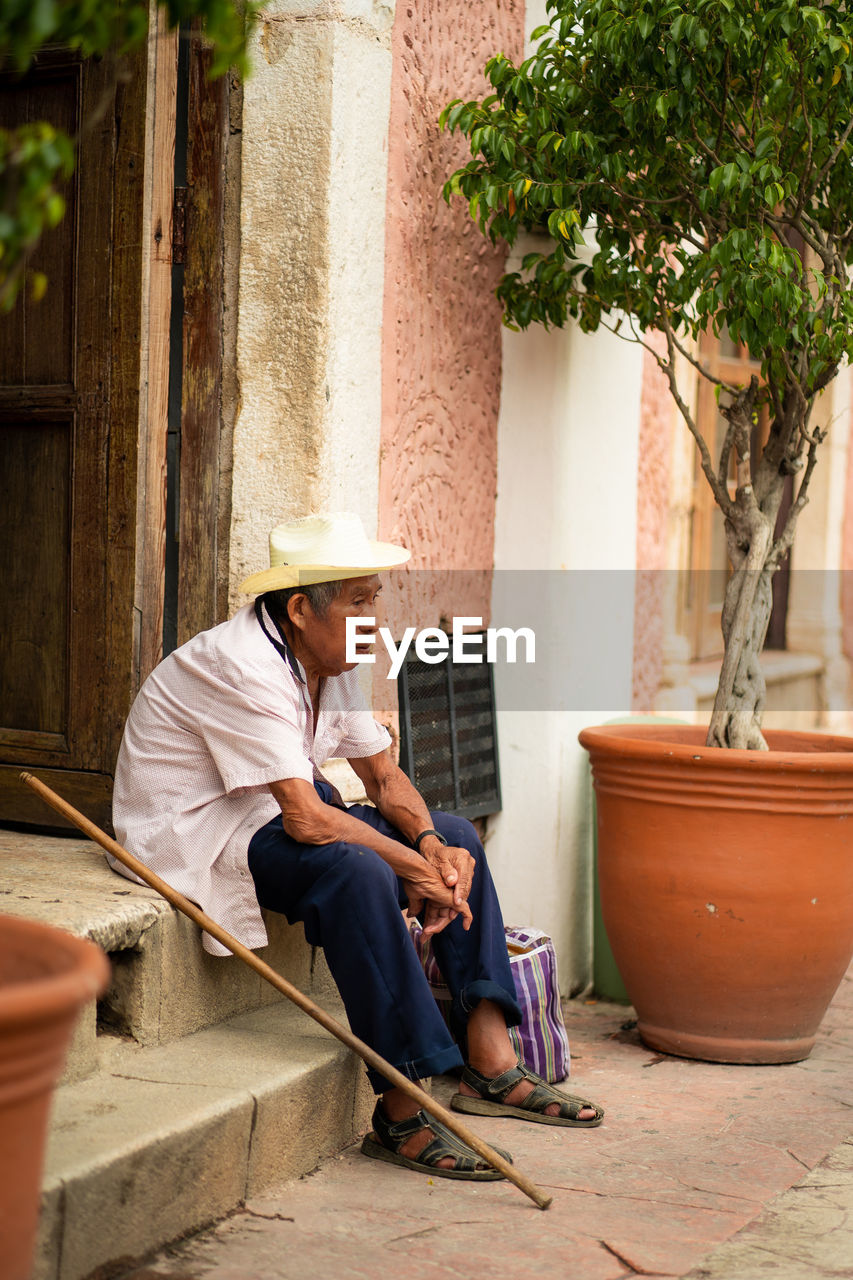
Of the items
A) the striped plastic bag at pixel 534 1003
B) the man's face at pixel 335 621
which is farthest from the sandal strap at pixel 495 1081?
the man's face at pixel 335 621

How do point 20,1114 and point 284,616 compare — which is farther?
point 284,616

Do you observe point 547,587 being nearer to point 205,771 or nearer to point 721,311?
point 721,311

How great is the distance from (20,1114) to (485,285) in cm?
329

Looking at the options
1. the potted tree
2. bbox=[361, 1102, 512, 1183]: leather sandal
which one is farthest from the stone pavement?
the potted tree

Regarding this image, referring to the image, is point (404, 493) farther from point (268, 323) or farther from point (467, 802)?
point (467, 802)

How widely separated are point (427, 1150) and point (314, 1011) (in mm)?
384

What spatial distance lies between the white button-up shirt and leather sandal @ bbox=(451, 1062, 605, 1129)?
67cm

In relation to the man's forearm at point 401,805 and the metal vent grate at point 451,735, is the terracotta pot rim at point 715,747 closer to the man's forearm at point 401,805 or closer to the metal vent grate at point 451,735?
the metal vent grate at point 451,735

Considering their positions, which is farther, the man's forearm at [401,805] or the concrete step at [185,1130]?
the man's forearm at [401,805]

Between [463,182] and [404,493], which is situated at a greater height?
[463,182]

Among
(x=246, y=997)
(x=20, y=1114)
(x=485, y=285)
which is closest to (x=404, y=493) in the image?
(x=485, y=285)

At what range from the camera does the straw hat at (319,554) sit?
3230 millimetres

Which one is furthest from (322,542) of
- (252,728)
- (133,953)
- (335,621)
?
(133,953)

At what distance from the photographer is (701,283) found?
3861 mm
